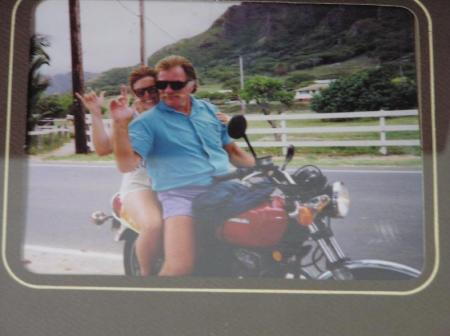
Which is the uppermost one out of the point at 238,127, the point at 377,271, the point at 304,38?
the point at 304,38

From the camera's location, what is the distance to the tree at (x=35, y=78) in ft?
5.81

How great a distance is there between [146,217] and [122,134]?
0.32 m

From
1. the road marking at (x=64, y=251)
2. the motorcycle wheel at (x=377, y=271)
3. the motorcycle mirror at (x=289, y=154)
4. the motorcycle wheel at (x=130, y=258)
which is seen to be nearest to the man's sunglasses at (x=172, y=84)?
the motorcycle mirror at (x=289, y=154)

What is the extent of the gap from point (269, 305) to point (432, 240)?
2.24 feet

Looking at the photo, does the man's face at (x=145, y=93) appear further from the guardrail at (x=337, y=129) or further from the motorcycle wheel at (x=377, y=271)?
the motorcycle wheel at (x=377, y=271)

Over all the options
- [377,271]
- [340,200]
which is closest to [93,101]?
[340,200]

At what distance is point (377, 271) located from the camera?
1.80m

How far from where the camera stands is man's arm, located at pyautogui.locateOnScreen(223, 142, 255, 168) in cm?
174

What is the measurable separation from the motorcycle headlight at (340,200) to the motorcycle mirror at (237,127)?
1.33ft

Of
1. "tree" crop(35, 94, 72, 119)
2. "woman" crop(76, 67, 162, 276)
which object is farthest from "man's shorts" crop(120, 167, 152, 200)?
"tree" crop(35, 94, 72, 119)

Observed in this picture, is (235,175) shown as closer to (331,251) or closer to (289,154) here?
(289,154)

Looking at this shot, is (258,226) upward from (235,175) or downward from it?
downward

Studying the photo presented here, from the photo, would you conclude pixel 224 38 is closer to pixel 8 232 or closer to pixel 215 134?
pixel 215 134

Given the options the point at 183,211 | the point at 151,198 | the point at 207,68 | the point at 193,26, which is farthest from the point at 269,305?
the point at 193,26
